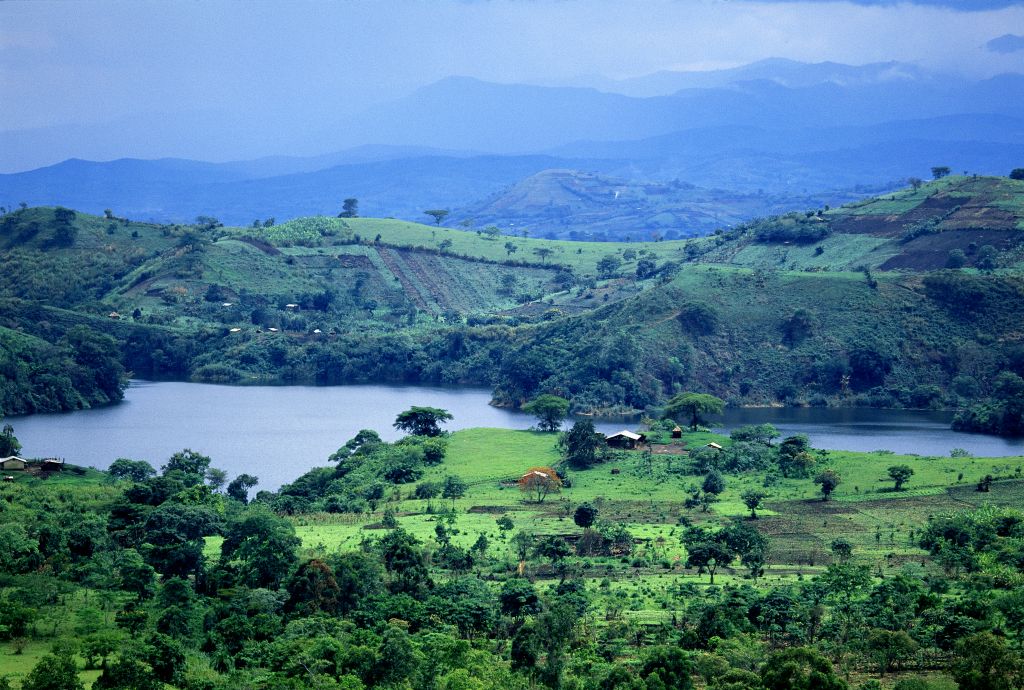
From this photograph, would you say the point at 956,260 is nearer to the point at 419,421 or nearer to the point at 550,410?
the point at 550,410

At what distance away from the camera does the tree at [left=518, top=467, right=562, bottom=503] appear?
56969 mm

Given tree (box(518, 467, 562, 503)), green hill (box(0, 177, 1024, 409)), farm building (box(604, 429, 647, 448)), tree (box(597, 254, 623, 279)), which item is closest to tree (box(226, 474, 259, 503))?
tree (box(518, 467, 562, 503))

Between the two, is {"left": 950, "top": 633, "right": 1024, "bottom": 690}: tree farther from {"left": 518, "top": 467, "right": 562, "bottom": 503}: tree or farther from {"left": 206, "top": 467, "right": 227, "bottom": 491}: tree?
{"left": 206, "top": 467, "right": 227, "bottom": 491}: tree

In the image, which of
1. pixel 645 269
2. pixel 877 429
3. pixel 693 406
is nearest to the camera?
pixel 693 406

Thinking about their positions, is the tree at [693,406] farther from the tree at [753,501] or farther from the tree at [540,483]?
the tree at [753,501]

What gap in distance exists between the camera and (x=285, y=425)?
3093 inches

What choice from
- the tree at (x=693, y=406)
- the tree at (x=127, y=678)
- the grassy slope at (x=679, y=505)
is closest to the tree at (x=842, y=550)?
the grassy slope at (x=679, y=505)

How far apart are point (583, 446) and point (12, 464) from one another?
2632cm

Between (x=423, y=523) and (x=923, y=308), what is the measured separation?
56.2m

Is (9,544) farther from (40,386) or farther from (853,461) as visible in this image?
(40,386)

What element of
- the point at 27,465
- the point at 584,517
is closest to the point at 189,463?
the point at 27,465

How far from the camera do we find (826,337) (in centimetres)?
9425

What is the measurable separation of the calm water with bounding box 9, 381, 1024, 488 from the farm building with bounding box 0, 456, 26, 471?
5900mm

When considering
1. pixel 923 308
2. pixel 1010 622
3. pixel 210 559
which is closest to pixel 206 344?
pixel 923 308
